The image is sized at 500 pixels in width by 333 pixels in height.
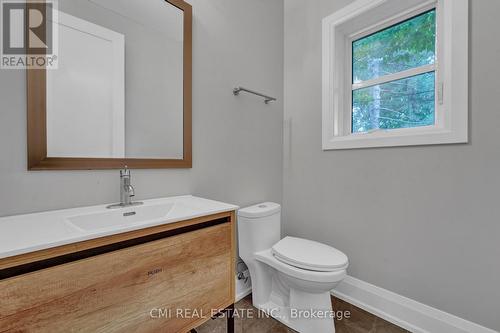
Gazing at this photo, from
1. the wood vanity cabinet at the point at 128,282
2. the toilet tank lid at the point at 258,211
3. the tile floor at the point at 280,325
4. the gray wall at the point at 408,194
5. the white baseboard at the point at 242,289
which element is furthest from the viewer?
the white baseboard at the point at 242,289

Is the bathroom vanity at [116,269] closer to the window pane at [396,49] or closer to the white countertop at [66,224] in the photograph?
the white countertop at [66,224]

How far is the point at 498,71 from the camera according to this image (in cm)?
108

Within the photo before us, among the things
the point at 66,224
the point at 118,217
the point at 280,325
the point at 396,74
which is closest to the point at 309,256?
the point at 280,325

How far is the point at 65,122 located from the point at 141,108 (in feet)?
1.14

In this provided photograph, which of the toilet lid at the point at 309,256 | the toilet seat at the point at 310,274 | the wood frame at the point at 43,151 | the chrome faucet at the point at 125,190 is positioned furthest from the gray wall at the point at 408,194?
the chrome faucet at the point at 125,190

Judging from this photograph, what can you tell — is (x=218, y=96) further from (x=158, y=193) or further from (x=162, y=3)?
(x=158, y=193)

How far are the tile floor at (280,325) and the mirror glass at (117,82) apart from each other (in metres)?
1.07

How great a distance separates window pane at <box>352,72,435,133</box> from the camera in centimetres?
140

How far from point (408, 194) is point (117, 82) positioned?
5.96 ft

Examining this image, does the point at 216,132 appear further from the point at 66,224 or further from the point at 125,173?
the point at 66,224

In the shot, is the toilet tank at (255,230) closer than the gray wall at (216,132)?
No

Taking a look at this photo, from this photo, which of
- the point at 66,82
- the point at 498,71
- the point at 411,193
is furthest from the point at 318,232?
the point at 66,82

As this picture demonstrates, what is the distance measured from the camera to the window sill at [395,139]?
1.21m

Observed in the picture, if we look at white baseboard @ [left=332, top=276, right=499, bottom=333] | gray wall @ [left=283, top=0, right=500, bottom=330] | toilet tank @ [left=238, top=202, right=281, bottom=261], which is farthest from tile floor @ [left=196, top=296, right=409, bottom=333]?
toilet tank @ [left=238, top=202, right=281, bottom=261]
